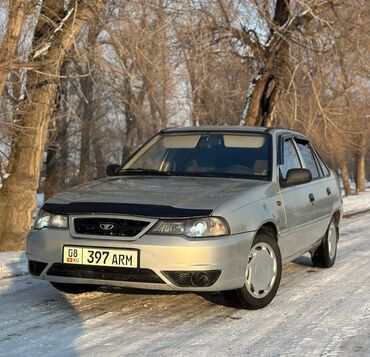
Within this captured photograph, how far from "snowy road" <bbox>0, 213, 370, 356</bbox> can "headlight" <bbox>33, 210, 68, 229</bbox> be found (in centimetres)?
73

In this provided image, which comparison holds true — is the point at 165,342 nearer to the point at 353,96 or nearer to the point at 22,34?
the point at 22,34

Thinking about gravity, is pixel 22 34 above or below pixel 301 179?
above

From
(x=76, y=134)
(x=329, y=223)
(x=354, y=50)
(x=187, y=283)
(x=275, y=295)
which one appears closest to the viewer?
(x=187, y=283)

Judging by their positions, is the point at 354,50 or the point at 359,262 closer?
the point at 359,262

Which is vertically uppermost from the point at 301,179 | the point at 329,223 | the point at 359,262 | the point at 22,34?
the point at 22,34

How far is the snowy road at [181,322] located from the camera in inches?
158

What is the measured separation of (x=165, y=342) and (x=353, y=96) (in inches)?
715

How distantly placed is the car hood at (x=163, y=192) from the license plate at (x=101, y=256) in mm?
406

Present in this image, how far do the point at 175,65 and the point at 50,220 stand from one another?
34.1 ft

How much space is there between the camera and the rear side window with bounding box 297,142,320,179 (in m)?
6.90

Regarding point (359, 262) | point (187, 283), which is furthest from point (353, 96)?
point (187, 283)

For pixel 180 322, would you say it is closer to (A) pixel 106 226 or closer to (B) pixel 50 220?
(A) pixel 106 226

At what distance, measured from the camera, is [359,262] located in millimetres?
7691

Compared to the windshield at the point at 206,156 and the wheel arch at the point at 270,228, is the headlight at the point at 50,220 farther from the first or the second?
the wheel arch at the point at 270,228
